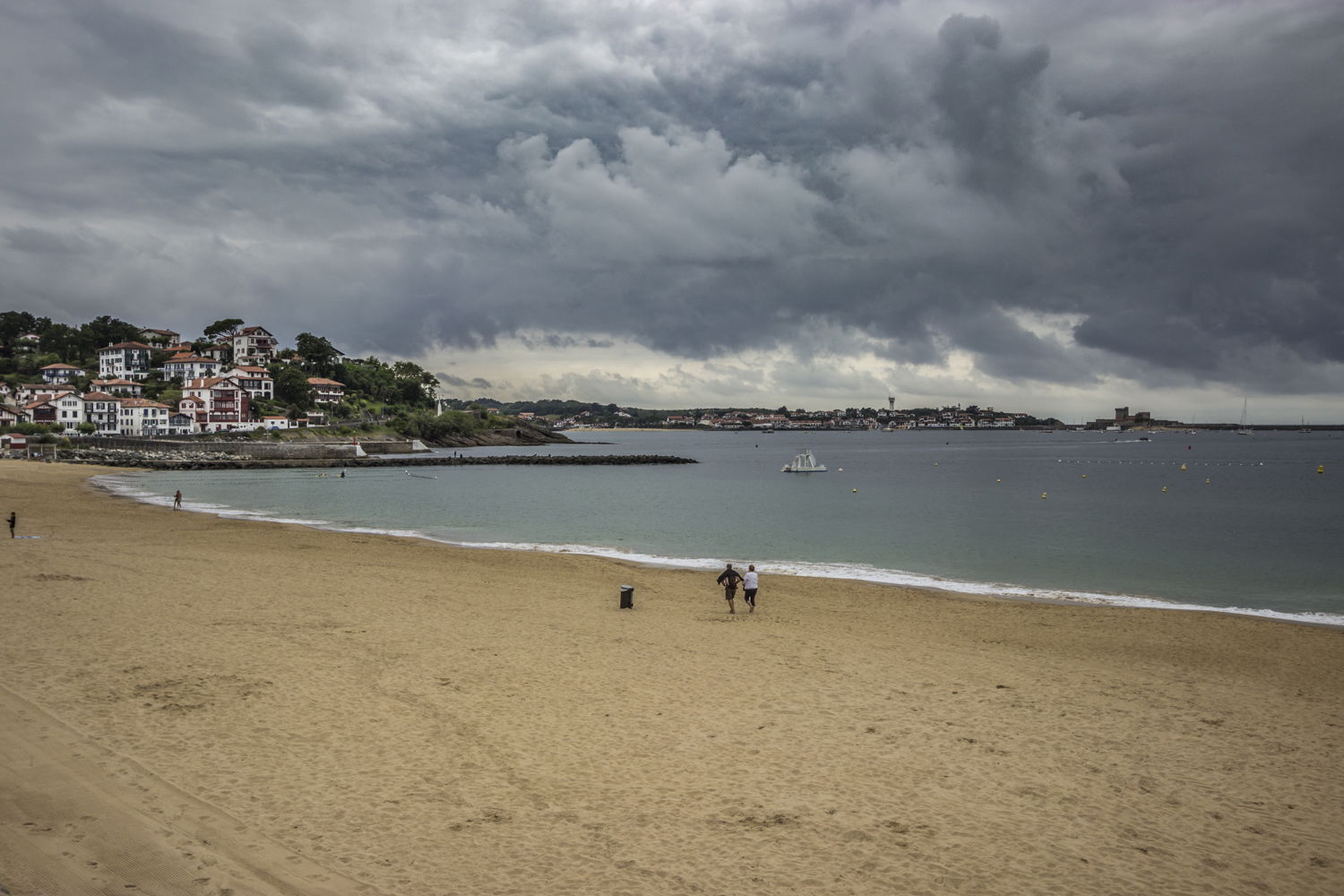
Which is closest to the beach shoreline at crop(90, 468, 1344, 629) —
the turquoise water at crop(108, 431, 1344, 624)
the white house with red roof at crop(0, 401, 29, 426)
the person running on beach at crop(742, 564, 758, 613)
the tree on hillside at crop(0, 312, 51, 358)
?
the turquoise water at crop(108, 431, 1344, 624)

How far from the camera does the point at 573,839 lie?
734 centimetres

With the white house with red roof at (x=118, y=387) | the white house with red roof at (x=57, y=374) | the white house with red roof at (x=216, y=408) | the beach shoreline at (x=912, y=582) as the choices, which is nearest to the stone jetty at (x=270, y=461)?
the white house with red roof at (x=216, y=408)

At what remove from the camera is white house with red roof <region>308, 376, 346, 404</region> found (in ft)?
428

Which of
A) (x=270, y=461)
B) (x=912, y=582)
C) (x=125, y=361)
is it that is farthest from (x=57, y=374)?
(x=912, y=582)

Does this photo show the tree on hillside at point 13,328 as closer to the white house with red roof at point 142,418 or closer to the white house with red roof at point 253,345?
the white house with red roof at point 253,345

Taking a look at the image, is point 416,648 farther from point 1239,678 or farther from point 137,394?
point 137,394

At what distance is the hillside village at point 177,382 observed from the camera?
348 feet

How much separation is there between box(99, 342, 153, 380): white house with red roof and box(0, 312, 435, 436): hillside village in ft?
0.50

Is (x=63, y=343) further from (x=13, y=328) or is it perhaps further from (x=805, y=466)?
(x=805, y=466)

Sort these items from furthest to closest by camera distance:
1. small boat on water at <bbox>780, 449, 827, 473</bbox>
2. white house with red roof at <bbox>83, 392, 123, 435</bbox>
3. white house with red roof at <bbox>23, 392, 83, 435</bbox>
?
white house with red roof at <bbox>83, 392, 123, 435</bbox>
white house with red roof at <bbox>23, 392, 83, 435</bbox>
small boat on water at <bbox>780, 449, 827, 473</bbox>

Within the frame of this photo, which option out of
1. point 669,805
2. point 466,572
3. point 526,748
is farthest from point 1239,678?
point 466,572

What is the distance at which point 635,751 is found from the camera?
9.62 meters

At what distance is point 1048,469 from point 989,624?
288ft

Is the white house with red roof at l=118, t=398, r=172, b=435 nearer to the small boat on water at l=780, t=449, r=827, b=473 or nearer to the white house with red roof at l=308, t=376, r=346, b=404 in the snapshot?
the white house with red roof at l=308, t=376, r=346, b=404
